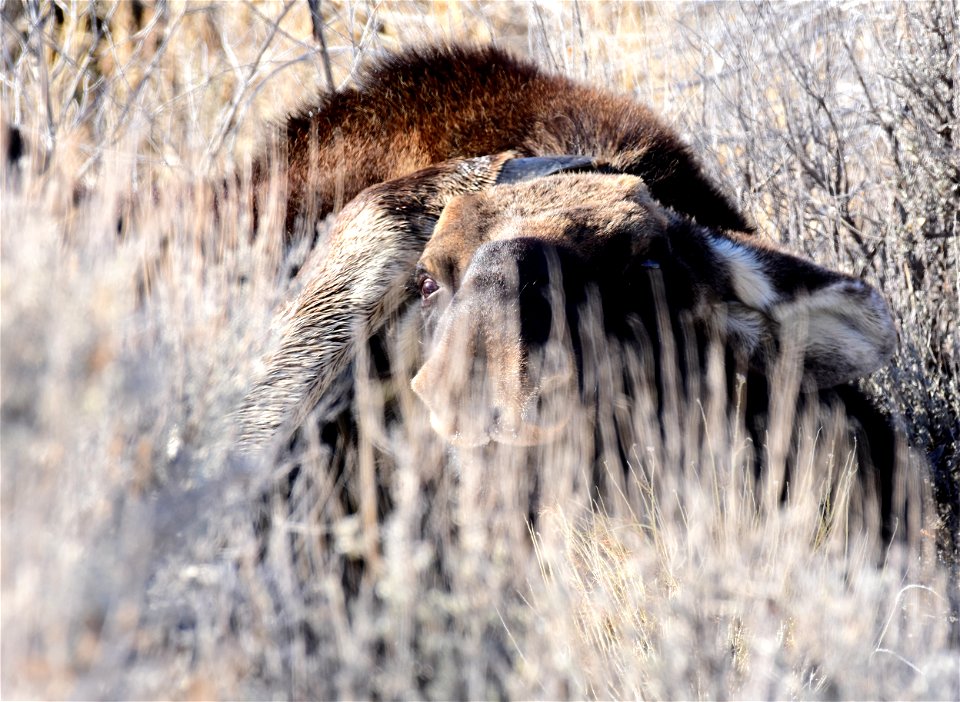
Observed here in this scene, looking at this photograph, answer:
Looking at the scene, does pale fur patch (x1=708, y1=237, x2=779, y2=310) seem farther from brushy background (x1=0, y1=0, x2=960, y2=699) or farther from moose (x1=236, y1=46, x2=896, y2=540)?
brushy background (x1=0, y1=0, x2=960, y2=699)

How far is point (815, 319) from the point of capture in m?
3.58

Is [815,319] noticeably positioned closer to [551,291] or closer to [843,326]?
[843,326]

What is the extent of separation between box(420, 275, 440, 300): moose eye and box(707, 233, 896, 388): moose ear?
97cm

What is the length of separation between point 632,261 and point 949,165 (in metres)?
2.28

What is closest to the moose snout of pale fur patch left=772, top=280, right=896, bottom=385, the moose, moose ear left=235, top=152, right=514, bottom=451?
the moose

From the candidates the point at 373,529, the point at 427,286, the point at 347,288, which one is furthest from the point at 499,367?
the point at 347,288

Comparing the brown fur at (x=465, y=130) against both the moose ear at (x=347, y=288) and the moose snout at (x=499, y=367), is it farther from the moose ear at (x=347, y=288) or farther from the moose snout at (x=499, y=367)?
the moose snout at (x=499, y=367)

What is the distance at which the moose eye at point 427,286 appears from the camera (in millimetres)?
3514

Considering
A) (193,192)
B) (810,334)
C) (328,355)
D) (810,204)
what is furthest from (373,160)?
(810,204)

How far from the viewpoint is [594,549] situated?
3146 mm

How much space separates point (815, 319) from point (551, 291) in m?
1.14

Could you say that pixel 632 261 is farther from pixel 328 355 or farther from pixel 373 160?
pixel 373 160

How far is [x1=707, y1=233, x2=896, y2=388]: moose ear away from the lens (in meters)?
3.54

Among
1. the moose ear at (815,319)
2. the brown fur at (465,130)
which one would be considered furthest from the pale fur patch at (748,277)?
the brown fur at (465,130)
